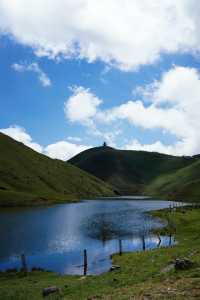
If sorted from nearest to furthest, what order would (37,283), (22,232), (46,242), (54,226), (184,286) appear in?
(184,286) → (37,283) → (46,242) → (22,232) → (54,226)

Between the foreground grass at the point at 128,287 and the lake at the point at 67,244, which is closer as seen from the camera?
the foreground grass at the point at 128,287

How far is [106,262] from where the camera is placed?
5675cm

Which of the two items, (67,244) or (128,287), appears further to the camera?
(67,244)

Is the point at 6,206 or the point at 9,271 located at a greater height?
the point at 6,206

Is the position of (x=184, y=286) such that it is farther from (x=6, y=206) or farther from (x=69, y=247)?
(x=6, y=206)

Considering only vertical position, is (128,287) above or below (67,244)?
below

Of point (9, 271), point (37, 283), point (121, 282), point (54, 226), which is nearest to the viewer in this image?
point (121, 282)

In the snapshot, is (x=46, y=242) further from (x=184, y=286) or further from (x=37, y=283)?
(x=184, y=286)

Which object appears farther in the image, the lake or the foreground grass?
the lake

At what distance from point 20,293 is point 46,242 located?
44190 mm

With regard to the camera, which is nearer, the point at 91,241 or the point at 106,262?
the point at 106,262

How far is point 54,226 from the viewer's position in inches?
4286

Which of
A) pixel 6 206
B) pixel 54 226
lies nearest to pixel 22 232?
pixel 54 226

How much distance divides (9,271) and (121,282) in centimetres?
2422
